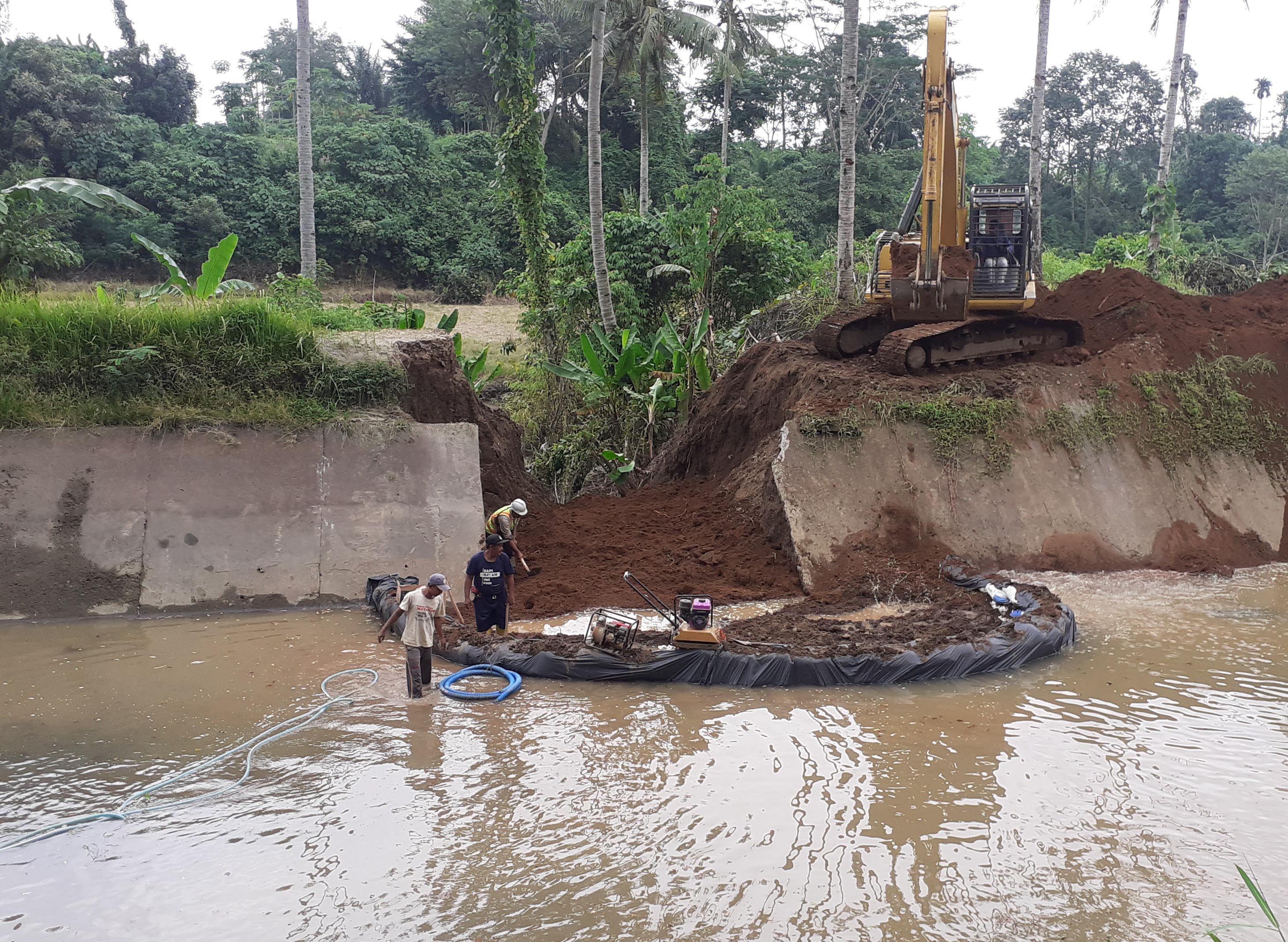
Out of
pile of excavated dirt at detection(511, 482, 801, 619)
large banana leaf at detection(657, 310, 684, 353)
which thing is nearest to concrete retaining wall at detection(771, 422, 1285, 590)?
pile of excavated dirt at detection(511, 482, 801, 619)

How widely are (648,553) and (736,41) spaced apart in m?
26.3

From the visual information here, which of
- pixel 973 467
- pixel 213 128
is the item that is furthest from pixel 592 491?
pixel 213 128

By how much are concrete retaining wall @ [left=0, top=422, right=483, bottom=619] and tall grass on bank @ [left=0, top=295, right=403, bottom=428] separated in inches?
12.5

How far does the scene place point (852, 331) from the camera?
1470cm

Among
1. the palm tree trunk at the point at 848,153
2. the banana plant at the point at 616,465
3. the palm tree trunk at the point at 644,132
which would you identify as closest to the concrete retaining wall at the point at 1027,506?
the banana plant at the point at 616,465

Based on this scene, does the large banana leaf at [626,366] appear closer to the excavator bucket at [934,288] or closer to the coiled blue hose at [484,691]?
the excavator bucket at [934,288]

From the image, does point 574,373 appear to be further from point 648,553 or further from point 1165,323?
point 1165,323

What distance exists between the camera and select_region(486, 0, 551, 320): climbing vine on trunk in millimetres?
17641

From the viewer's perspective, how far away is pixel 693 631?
26.7 feet

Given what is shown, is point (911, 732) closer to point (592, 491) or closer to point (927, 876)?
point (927, 876)

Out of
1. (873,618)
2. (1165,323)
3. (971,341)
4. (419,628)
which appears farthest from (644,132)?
(419,628)

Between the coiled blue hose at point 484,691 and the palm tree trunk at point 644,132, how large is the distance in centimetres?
2332

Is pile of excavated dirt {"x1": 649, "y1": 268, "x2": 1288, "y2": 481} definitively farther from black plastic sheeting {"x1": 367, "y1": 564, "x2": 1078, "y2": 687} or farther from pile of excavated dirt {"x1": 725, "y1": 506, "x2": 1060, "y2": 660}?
black plastic sheeting {"x1": 367, "y1": 564, "x2": 1078, "y2": 687}

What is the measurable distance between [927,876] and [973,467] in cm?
808
